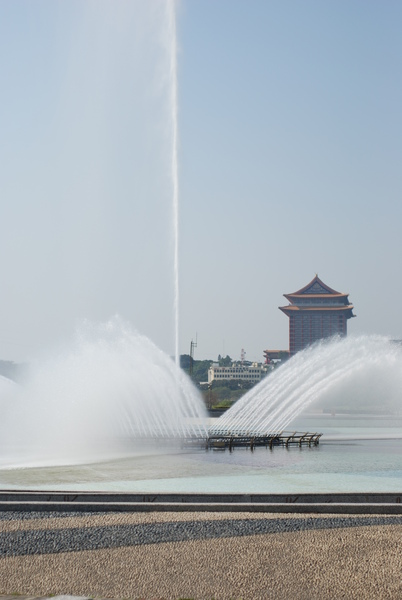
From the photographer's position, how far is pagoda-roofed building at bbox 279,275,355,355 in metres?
180

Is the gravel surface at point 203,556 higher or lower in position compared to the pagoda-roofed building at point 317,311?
lower

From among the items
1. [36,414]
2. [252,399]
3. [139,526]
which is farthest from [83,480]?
[252,399]

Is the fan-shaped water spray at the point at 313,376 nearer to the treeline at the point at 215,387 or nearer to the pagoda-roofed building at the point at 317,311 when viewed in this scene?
the treeline at the point at 215,387

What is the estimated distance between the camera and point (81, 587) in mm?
7328

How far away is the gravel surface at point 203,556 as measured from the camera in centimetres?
718

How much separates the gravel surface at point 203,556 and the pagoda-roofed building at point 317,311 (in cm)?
17257

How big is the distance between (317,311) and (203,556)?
175347 mm

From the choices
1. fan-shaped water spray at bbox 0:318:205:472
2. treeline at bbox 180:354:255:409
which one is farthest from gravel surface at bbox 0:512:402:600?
treeline at bbox 180:354:255:409

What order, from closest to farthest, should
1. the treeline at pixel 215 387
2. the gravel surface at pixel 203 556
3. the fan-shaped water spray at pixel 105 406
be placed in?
the gravel surface at pixel 203 556 < the fan-shaped water spray at pixel 105 406 < the treeline at pixel 215 387

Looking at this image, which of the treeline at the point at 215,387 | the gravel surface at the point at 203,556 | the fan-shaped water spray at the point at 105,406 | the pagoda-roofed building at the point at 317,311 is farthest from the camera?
the pagoda-roofed building at the point at 317,311

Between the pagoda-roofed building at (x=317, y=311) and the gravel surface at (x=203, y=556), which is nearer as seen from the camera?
the gravel surface at (x=203, y=556)

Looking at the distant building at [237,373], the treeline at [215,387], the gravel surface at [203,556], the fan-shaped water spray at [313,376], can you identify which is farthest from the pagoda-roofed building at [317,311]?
the gravel surface at [203,556]

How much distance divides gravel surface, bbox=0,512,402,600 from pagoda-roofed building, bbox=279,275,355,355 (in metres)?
173

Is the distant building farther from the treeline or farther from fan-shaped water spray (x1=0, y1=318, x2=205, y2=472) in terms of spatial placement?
fan-shaped water spray (x1=0, y1=318, x2=205, y2=472)
